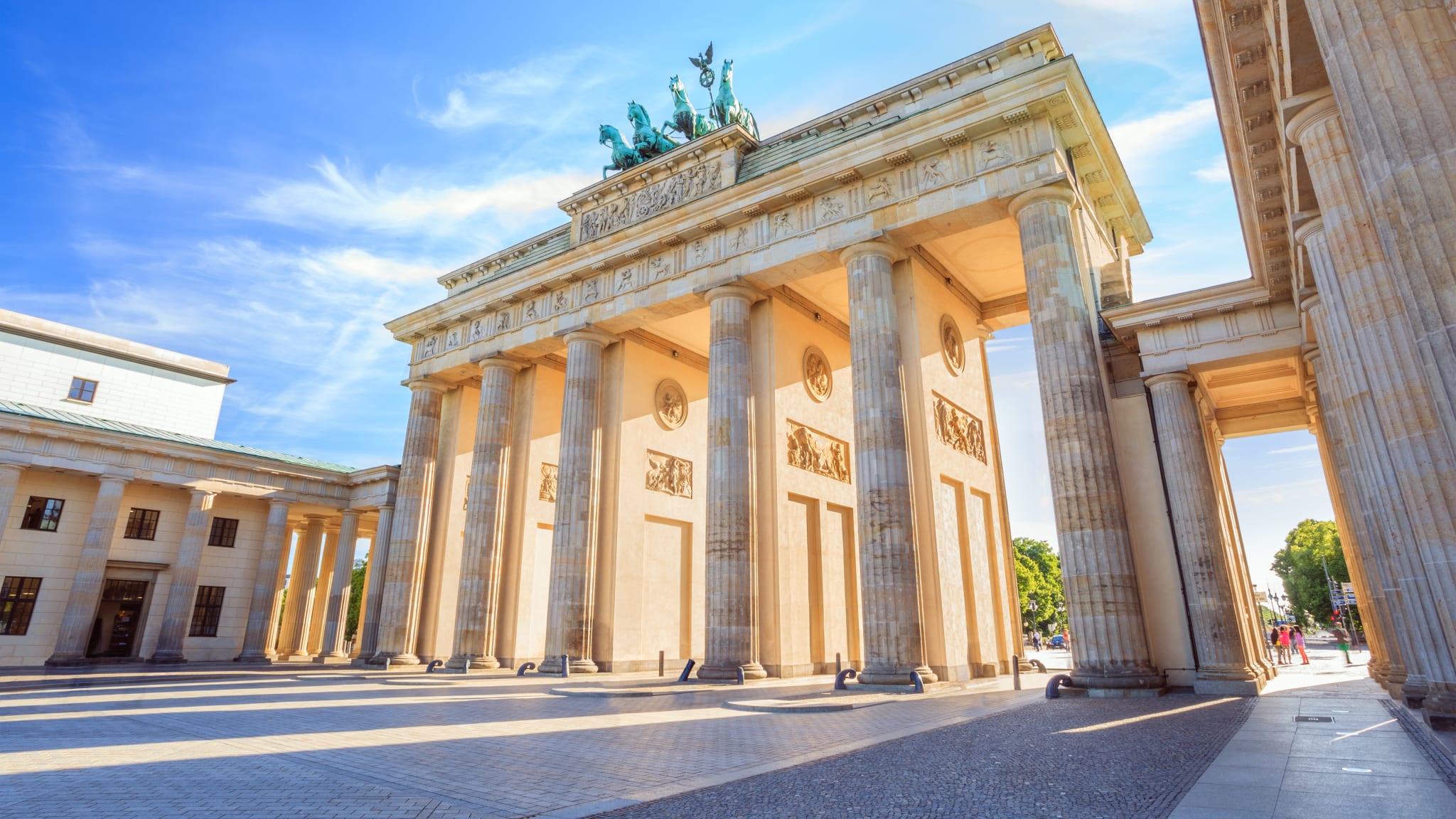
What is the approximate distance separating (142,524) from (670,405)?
23952 millimetres

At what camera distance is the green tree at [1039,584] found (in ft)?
236

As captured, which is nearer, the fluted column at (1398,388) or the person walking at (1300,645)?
the fluted column at (1398,388)

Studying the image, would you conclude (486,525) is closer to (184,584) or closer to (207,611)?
(184,584)

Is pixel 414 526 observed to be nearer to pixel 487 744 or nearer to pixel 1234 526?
pixel 487 744

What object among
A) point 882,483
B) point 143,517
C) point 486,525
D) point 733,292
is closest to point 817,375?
point 733,292

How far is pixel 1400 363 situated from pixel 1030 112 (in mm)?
12857

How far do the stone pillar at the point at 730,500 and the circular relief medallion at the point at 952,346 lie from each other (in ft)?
19.7

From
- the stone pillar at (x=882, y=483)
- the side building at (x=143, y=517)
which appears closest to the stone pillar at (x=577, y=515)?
the stone pillar at (x=882, y=483)

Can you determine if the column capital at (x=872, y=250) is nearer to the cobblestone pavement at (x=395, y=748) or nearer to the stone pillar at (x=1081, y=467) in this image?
the stone pillar at (x=1081, y=467)

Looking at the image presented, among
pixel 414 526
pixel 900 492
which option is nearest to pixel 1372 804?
pixel 900 492

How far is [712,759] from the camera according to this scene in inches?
300

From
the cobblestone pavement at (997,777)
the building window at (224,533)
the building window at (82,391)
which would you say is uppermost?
the building window at (82,391)

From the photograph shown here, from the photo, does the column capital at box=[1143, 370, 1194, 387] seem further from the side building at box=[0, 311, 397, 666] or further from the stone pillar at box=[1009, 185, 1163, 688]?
the side building at box=[0, 311, 397, 666]

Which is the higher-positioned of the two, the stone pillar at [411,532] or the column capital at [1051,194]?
the column capital at [1051,194]
